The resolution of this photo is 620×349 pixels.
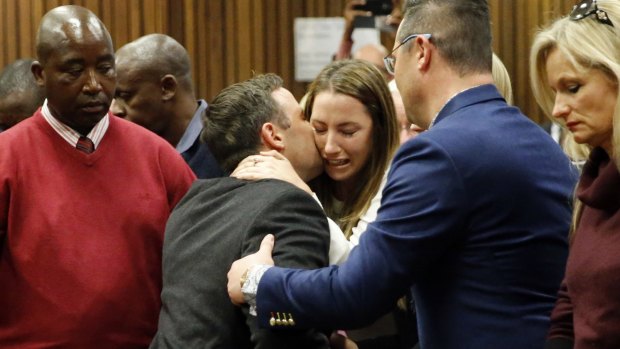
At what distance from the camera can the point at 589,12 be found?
2.11m

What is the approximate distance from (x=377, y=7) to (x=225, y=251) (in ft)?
9.63

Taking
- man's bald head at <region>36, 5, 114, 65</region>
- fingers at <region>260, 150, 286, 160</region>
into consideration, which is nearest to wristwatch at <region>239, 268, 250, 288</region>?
fingers at <region>260, 150, 286, 160</region>

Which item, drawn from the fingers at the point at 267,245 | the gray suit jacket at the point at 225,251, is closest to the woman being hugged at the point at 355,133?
the gray suit jacket at the point at 225,251

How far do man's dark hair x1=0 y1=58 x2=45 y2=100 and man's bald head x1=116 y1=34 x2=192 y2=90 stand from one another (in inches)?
12.5

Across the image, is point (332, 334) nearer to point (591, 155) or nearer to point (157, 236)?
point (157, 236)

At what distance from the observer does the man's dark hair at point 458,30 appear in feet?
7.47

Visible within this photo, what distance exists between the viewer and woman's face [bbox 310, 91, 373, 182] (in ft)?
9.93

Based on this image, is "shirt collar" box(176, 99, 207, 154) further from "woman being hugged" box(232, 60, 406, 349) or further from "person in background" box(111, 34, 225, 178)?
"woman being hugged" box(232, 60, 406, 349)

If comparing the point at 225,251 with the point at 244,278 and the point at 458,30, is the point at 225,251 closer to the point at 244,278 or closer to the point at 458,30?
the point at 244,278

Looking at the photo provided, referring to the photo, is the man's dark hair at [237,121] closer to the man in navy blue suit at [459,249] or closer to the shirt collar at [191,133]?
the man in navy blue suit at [459,249]

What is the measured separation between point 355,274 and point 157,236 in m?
0.77

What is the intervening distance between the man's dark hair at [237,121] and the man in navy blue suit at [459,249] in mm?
367

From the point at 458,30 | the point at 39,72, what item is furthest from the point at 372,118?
the point at 39,72

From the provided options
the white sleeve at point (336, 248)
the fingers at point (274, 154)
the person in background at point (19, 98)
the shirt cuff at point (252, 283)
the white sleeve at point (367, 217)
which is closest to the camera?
the shirt cuff at point (252, 283)
